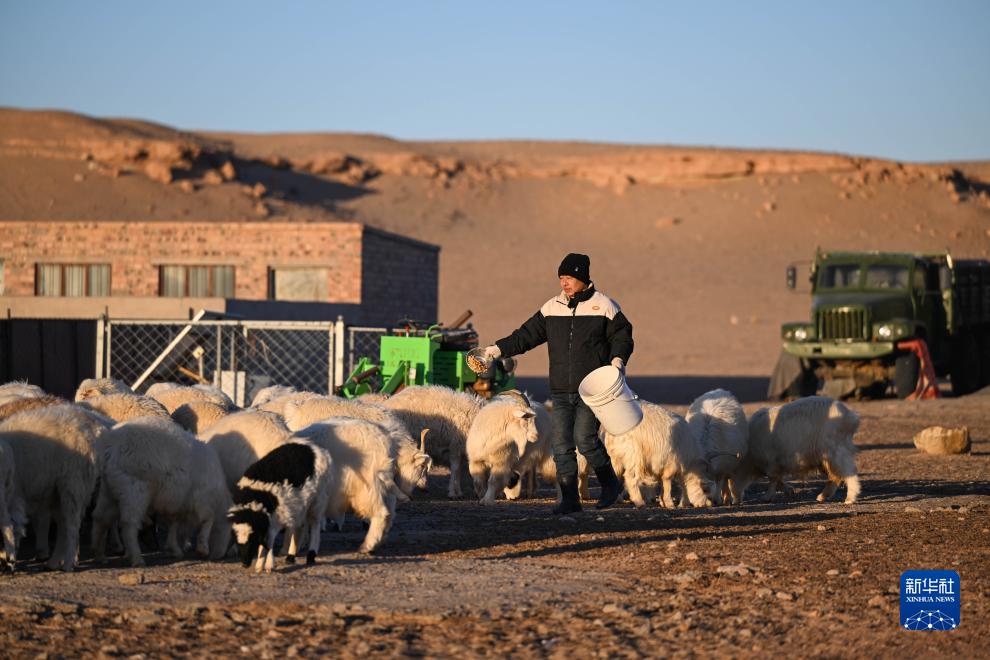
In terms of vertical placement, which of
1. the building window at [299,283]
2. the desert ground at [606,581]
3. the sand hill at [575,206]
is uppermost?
the sand hill at [575,206]

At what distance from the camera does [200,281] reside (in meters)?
32.3

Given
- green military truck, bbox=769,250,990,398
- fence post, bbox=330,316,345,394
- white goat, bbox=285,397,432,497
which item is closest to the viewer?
white goat, bbox=285,397,432,497

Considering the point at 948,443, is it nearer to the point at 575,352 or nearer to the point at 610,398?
the point at 575,352

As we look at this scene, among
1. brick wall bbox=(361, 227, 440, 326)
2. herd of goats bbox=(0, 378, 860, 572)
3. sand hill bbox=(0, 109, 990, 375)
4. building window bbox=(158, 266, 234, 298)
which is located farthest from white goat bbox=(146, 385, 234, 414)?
A: sand hill bbox=(0, 109, 990, 375)

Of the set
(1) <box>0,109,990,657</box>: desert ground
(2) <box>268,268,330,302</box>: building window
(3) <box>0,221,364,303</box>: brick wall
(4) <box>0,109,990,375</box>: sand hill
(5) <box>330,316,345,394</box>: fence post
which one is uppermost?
(4) <box>0,109,990,375</box>: sand hill

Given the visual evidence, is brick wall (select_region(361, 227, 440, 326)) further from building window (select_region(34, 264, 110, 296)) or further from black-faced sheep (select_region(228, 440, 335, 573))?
black-faced sheep (select_region(228, 440, 335, 573))

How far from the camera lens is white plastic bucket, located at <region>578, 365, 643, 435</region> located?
10.1 meters

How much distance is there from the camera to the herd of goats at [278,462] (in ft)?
26.7

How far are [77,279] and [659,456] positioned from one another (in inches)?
961

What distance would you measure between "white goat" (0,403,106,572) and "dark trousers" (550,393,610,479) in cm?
364

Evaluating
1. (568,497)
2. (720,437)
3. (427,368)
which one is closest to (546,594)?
(568,497)

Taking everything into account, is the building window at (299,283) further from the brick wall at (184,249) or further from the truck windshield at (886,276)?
the truck windshield at (886,276)

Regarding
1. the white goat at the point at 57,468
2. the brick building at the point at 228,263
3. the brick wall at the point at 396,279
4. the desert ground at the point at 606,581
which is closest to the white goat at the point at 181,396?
the desert ground at the point at 606,581

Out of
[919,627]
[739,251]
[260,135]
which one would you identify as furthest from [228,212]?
[919,627]
